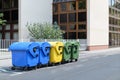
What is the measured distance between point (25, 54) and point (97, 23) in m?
27.4

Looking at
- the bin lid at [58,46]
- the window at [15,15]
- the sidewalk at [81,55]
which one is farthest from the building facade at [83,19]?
the bin lid at [58,46]

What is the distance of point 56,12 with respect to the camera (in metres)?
42.2

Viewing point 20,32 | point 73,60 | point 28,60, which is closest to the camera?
point 28,60

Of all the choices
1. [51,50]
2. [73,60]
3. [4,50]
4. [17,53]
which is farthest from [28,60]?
[4,50]

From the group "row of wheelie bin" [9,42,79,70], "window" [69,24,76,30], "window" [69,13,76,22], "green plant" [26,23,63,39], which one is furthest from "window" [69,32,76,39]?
"row of wheelie bin" [9,42,79,70]

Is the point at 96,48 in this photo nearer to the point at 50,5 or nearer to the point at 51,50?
the point at 50,5

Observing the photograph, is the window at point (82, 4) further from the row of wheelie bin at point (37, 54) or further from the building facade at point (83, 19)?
the row of wheelie bin at point (37, 54)

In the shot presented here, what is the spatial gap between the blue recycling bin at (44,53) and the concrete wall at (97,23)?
2146 centimetres

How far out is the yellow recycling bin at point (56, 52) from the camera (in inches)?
720

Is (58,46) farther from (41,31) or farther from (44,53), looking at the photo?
(41,31)

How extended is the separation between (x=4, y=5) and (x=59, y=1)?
880 centimetres

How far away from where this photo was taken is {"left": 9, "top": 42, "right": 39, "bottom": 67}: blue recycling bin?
15.7 m

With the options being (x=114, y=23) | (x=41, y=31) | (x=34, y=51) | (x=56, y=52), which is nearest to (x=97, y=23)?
(x=114, y=23)

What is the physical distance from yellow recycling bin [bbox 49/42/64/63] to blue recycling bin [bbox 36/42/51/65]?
49 centimetres
